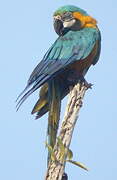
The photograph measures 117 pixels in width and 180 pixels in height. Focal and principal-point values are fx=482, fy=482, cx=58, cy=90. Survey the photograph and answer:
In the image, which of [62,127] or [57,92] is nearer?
[62,127]

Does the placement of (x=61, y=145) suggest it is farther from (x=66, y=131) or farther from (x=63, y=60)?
(x=63, y=60)

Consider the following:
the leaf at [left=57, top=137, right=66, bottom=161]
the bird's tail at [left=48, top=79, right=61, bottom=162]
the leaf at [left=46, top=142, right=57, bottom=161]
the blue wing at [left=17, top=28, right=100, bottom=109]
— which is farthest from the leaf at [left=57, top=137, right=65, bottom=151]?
the blue wing at [left=17, top=28, right=100, bottom=109]

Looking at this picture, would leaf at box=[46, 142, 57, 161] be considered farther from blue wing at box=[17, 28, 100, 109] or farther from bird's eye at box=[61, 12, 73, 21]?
bird's eye at box=[61, 12, 73, 21]

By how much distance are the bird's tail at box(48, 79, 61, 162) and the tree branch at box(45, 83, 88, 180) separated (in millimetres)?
416

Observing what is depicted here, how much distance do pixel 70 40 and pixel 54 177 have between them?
7.31 feet

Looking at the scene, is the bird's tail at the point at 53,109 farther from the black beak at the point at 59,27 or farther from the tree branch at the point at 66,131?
the black beak at the point at 59,27

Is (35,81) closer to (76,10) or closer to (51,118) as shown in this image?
(51,118)

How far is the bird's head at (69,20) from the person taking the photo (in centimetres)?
644

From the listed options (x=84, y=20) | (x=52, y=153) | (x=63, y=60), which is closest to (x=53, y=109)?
(x=63, y=60)

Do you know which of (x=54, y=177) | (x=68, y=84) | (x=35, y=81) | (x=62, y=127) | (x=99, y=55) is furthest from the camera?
(x=99, y=55)

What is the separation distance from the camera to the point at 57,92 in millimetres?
5848

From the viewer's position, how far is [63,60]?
596 centimetres

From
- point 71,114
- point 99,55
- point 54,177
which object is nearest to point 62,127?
point 71,114

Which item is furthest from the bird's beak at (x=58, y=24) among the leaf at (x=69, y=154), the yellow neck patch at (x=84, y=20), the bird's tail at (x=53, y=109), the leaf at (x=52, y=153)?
the leaf at (x=69, y=154)
